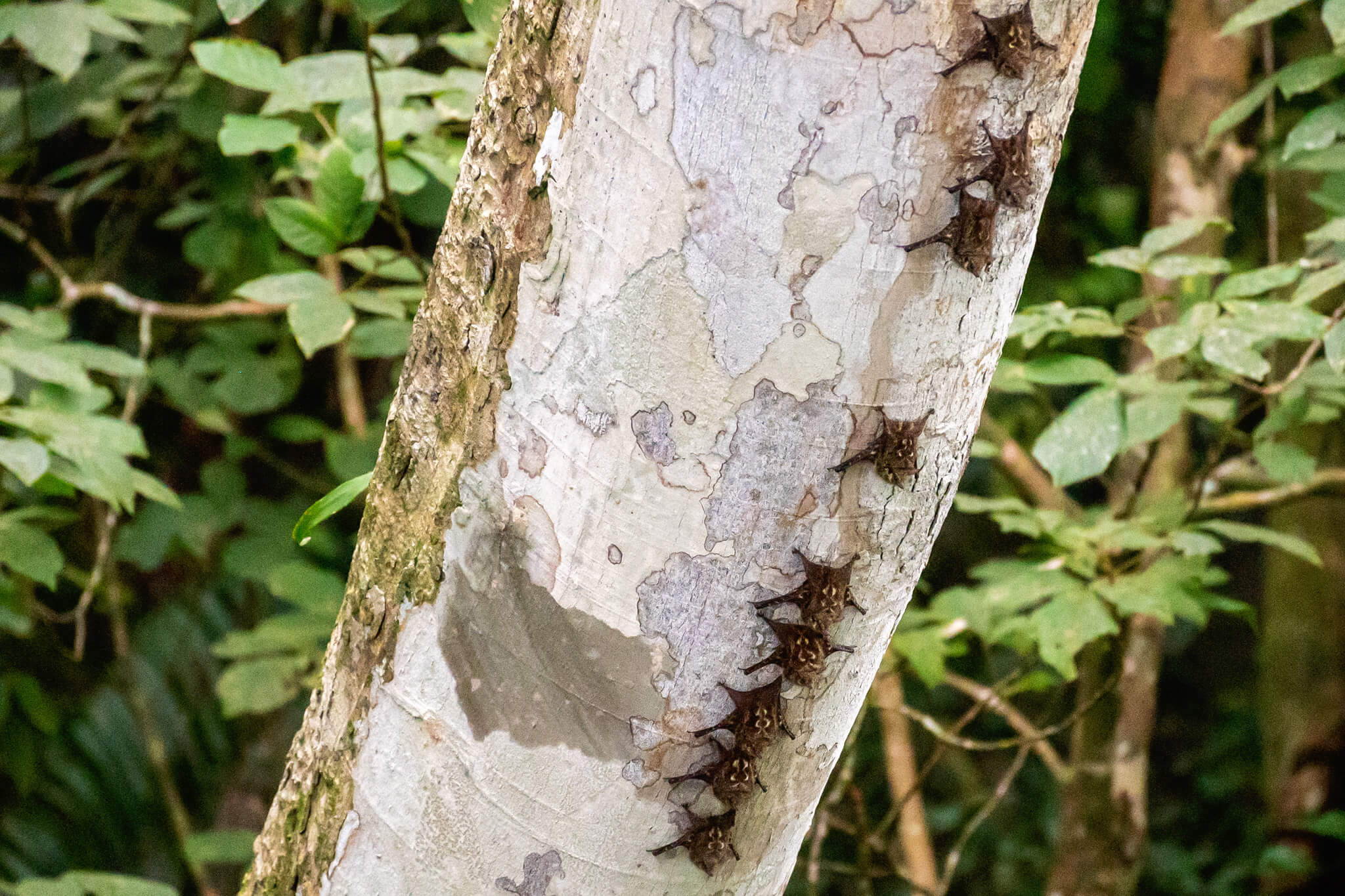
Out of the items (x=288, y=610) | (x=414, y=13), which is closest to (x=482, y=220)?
(x=414, y=13)

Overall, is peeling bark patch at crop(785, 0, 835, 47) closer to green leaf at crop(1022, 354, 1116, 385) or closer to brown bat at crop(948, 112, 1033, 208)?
brown bat at crop(948, 112, 1033, 208)

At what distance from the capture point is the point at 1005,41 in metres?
0.47

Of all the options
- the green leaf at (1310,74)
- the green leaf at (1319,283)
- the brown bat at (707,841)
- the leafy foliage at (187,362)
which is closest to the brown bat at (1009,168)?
the brown bat at (707,841)

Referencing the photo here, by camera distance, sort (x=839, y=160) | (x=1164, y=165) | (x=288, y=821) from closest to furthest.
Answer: (x=839, y=160)
(x=288, y=821)
(x=1164, y=165)

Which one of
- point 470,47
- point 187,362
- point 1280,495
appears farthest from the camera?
point 187,362

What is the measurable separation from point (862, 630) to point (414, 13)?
6.17ft

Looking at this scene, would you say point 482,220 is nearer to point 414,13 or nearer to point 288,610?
point 414,13

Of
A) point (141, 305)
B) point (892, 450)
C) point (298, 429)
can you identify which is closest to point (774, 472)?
point (892, 450)

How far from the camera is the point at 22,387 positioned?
1582mm

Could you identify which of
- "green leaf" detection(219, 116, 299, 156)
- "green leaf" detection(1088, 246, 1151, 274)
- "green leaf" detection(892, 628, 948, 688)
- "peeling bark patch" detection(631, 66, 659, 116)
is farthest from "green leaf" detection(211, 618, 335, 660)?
"peeling bark patch" detection(631, 66, 659, 116)

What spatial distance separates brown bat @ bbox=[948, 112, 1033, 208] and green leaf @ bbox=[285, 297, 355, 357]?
79 cm

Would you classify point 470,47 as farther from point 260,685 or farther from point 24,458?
point 260,685

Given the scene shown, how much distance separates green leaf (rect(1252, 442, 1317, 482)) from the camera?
1219mm

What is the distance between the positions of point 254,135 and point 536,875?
3.03 feet
